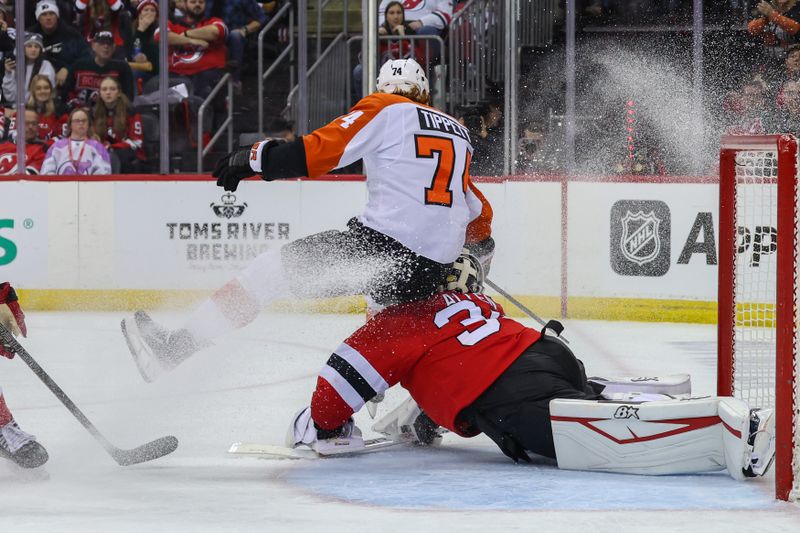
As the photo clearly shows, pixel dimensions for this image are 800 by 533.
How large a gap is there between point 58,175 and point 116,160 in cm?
51

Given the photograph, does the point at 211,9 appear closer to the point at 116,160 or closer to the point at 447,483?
the point at 116,160

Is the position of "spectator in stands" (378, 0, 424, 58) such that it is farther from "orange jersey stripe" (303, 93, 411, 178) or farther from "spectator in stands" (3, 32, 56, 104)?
"orange jersey stripe" (303, 93, 411, 178)

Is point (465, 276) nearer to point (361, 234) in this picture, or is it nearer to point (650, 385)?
point (361, 234)

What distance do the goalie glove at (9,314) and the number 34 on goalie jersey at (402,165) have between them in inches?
33.4

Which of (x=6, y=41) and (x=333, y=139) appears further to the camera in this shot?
(x=6, y=41)

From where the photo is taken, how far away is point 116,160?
8609 mm

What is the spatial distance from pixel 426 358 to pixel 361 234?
14.8 inches

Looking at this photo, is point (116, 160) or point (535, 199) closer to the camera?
point (535, 199)

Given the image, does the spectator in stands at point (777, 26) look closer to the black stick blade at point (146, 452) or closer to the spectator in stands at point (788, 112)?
the spectator in stands at point (788, 112)

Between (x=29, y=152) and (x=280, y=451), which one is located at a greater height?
(x=29, y=152)

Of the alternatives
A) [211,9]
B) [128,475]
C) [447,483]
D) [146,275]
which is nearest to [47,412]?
[128,475]

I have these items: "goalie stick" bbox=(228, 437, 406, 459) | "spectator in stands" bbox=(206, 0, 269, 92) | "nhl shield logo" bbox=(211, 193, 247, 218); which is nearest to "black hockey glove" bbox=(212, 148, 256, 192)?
"goalie stick" bbox=(228, 437, 406, 459)

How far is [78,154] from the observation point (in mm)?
8547

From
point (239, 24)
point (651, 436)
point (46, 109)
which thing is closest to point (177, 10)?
point (239, 24)
